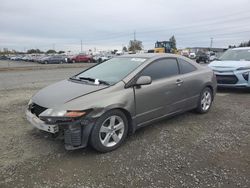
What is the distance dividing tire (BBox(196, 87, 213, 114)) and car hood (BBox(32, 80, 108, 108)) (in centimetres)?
262

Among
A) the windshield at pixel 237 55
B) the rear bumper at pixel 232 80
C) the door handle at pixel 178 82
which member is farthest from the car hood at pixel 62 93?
the windshield at pixel 237 55

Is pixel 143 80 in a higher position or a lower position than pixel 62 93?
higher

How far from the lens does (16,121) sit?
Result: 17.6 feet

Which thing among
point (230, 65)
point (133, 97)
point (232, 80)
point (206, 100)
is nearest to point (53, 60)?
point (230, 65)

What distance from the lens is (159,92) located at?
4703 millimetres

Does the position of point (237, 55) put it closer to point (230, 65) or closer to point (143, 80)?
point (230, 65)

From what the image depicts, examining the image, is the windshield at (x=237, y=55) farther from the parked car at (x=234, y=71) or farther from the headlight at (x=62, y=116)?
the headlight at (x=62, y=116)

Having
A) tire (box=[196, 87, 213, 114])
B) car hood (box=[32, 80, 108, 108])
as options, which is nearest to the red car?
tire (box=[196, 87, 213, 114])

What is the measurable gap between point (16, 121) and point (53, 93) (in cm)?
170

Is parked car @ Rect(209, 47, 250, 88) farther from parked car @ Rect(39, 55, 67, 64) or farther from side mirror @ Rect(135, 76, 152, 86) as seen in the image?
parked car @ Rect(39, 55, 67, 64)

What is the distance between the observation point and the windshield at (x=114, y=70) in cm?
453

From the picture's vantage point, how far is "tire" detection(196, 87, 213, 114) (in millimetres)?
5852

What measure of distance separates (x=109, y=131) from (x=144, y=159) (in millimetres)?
662

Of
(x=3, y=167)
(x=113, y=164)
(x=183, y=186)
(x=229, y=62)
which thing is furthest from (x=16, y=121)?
(x=229, y=62)
